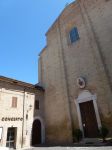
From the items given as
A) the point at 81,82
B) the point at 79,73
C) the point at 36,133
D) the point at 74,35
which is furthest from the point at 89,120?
the point at 74,35

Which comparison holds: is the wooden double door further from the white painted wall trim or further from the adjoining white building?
the adjoining white building

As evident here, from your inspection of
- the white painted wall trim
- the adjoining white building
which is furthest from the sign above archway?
the adjoining white building

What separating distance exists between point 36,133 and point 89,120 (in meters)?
6.39

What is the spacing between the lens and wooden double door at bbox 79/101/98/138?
13.8 meters

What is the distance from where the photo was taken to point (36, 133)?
16.4 meters

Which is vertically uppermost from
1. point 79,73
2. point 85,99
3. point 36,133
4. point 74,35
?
point 74,35

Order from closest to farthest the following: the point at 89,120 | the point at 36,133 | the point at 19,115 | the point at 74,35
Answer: the point at 89,120
the point at 19,115
the point at 36,133
the point at 74,35

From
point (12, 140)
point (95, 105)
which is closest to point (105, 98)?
point (95, 105)

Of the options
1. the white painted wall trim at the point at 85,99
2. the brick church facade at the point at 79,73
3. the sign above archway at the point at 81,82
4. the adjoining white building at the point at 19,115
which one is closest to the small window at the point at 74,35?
the brick church facade at the point at 79,73

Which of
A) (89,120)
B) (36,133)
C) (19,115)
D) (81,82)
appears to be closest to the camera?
(89,120)

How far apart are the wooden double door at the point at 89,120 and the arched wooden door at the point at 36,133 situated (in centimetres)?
559

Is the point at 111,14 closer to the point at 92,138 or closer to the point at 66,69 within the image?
the point at 66,69

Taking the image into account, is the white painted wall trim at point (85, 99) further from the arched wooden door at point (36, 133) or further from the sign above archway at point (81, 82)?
the arched wooden door at point (36, 133)

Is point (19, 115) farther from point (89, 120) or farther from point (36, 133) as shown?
point (89, 120)
